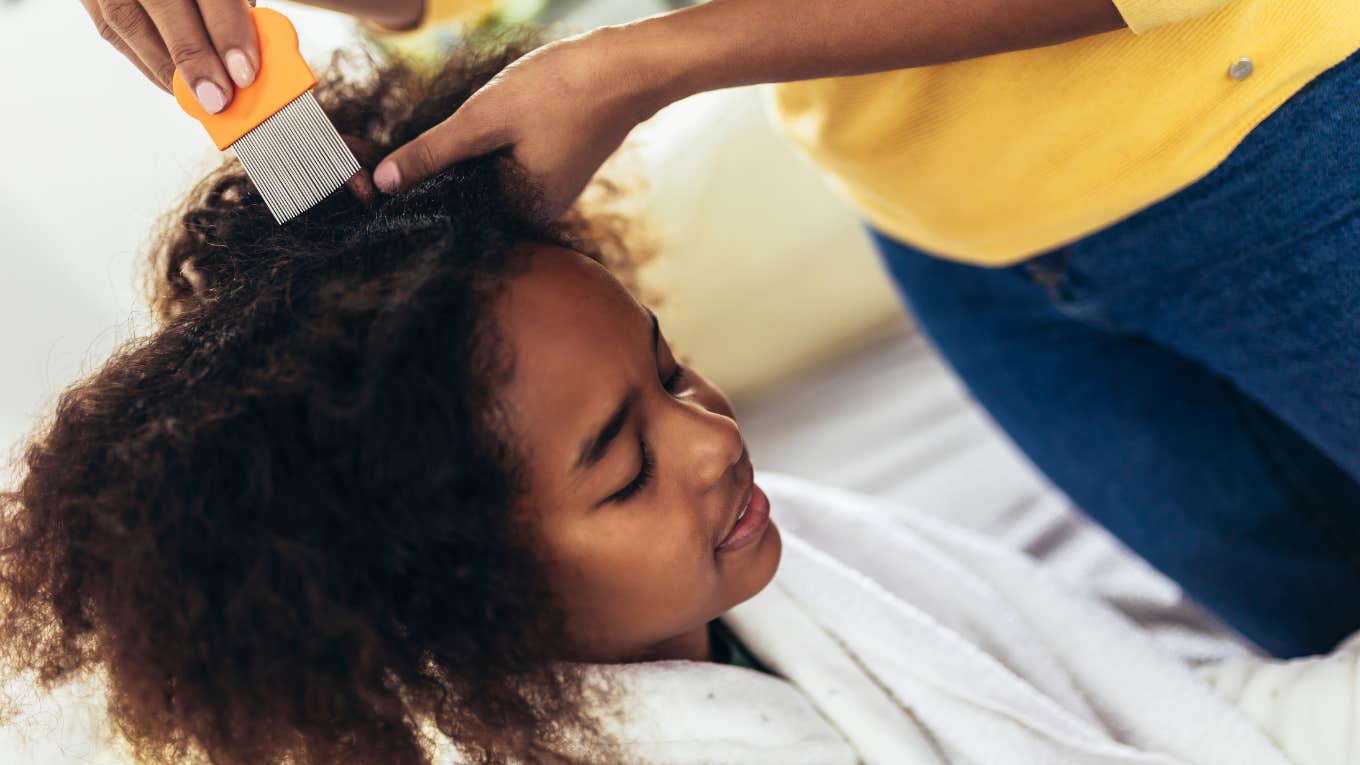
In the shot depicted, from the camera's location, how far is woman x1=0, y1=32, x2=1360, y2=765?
1.89 ft

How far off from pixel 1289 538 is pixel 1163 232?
0.38 meters

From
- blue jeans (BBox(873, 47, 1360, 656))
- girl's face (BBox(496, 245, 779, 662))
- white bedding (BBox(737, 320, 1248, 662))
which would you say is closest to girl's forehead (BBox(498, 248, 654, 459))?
girl's face (BBox(496, 245, 779, 662))

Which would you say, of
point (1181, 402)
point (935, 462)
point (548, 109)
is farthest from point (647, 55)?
point (935, 462)

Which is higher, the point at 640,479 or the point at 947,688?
the point at 640,479

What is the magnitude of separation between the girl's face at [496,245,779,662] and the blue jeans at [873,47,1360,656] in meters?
0.31

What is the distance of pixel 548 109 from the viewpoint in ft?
1.94

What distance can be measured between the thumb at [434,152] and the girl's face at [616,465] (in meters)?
0.07

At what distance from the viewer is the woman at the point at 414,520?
0.58 m

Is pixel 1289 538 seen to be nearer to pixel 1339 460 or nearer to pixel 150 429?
pixel 1339 460

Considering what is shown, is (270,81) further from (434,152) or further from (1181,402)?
(1181,402)

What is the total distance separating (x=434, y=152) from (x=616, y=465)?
19 cm

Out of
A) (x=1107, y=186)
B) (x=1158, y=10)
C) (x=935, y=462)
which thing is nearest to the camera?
(x=1158, y=10)

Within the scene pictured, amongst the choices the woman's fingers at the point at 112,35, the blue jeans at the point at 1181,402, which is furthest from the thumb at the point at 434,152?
the blue jeans at the point at 1181,402

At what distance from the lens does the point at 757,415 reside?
1452mm
